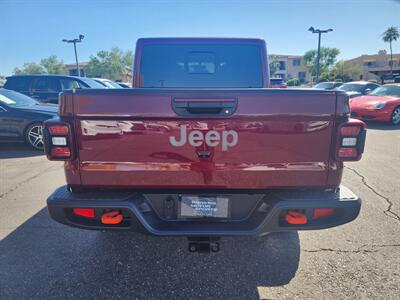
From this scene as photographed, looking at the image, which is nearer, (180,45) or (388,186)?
(180,45)

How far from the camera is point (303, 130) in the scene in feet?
6.04

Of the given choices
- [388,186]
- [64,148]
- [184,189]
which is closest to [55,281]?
[64,148]

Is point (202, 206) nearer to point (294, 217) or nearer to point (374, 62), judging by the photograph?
point (294, 217)

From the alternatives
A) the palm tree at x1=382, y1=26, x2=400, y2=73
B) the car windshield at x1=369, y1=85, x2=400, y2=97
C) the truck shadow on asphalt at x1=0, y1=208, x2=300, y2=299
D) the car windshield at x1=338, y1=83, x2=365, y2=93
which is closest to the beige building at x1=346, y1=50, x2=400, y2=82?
the palm tree at x1=382, y1=26, x2=400, y2=73

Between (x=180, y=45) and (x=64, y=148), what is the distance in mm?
2255

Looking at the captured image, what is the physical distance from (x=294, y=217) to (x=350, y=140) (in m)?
0.67

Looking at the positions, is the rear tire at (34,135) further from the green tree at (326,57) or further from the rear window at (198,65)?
the green tree at (326,57)

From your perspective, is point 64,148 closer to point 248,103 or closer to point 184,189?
point 184,189

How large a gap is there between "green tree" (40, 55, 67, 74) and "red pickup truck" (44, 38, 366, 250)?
94090 mm

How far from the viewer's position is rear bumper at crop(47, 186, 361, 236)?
6.16 feet

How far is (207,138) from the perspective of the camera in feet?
6.03

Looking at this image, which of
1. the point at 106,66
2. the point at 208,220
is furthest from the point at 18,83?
the point at 106,66

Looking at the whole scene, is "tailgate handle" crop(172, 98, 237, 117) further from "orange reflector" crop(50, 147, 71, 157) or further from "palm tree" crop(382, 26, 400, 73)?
"palm tree" crop(382, 26, 400, 73)

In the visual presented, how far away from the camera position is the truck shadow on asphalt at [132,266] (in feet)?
7.08
